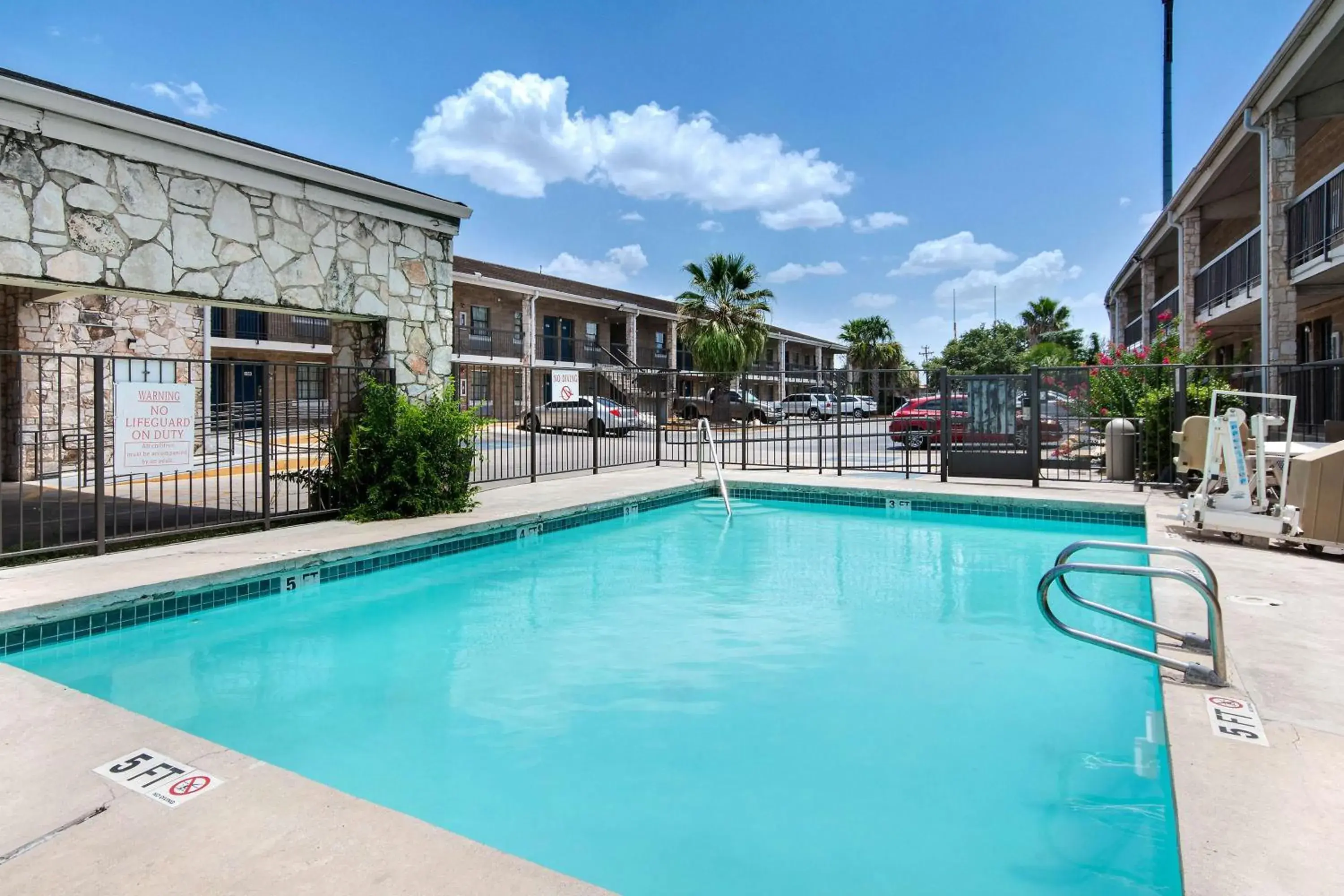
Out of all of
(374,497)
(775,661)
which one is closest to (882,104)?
(374,497)

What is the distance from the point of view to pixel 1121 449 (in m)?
11.2

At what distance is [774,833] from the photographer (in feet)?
9.62

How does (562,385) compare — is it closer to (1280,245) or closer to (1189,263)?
(1280,245)

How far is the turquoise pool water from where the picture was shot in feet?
9.30

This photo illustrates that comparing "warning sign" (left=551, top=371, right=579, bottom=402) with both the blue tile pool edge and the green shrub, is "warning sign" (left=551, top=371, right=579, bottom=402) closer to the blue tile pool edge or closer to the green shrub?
the blue tile pool edge

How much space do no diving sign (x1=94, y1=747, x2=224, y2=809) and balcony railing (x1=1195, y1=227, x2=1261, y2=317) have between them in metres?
16.3

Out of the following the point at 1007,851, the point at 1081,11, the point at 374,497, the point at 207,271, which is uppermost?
the point at 1081,11

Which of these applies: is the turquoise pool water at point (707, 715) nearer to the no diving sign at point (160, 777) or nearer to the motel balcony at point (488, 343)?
the no diving sign at point (160, 777)

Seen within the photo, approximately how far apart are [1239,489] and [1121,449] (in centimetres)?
458

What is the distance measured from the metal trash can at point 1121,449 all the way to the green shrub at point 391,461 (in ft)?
30.7

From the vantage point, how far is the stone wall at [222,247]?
5605mm

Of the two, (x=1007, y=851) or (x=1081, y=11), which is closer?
(x=1007, y=851)

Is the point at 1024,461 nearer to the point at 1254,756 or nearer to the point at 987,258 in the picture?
the point at 1254,756

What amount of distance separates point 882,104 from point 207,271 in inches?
711
